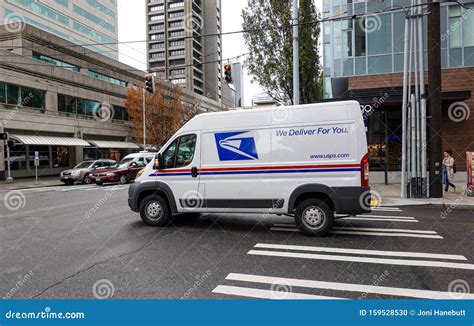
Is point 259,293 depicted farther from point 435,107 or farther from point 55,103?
point 55,103

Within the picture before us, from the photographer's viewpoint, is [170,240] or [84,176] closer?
[170,240]

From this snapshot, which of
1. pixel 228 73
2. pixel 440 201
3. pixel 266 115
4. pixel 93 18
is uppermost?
pixel 93 18

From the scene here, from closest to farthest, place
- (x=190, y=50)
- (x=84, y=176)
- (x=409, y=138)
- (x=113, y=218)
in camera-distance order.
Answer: (x=113, y=218) → (x=409, y=138) → (x=84, y=176) → (x=190, y=50)

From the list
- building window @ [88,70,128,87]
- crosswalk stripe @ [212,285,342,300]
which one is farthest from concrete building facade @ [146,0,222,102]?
crosswalk stripe @ [212,285,342,300]

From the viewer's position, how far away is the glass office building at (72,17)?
48156 mm

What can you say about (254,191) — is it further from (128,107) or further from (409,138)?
(128,107)

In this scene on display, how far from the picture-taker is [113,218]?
9.25 meters

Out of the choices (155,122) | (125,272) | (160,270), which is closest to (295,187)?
(160,270)

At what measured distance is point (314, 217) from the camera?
6887 millimetres

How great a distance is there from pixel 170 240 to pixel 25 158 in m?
27.7

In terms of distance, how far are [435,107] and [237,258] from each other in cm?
1029

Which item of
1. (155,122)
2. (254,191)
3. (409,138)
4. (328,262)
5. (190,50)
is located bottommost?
(328,262)

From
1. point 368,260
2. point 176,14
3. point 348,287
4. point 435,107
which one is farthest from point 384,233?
point 176,14

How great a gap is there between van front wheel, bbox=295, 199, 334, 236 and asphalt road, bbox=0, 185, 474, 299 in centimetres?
24
